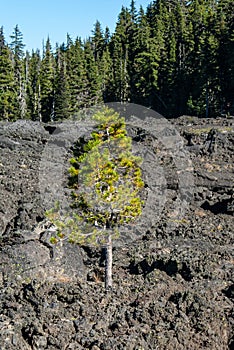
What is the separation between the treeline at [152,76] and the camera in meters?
53.6

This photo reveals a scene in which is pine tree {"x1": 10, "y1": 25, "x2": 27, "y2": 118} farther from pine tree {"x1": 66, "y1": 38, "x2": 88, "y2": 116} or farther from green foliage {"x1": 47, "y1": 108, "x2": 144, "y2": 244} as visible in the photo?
green foliage {"x1": 47, "y1": 108, "x2": 144, "y2": 244}

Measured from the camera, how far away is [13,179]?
103 feet

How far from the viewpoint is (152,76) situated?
61.2m

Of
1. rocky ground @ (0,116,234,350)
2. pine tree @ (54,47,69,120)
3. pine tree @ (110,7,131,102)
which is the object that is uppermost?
pine tree @ (110,7,131,102)

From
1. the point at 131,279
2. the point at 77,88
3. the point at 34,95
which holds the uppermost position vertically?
the point at 77,88

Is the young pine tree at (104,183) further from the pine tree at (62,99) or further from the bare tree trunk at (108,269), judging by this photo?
the pine tree at (62,99)

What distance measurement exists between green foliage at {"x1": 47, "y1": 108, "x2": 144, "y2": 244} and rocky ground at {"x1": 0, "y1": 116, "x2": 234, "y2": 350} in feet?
6.11

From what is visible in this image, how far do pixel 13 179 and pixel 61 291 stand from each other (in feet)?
60.6

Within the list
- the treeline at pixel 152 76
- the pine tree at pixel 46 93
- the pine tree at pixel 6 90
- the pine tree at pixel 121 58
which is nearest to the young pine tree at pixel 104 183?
the treeline at pixel 152 76

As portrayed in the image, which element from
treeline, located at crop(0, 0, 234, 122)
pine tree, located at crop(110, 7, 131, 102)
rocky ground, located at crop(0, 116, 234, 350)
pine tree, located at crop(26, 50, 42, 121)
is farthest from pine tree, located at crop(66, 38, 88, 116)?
rocky ground, located at crop(0, 116, 234, 350)

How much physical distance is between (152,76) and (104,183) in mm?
47813

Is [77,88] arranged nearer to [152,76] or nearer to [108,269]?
[152,76]

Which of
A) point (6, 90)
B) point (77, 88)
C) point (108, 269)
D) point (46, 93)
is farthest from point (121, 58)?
point (108, 269)

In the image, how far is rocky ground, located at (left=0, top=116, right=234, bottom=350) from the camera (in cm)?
1204
